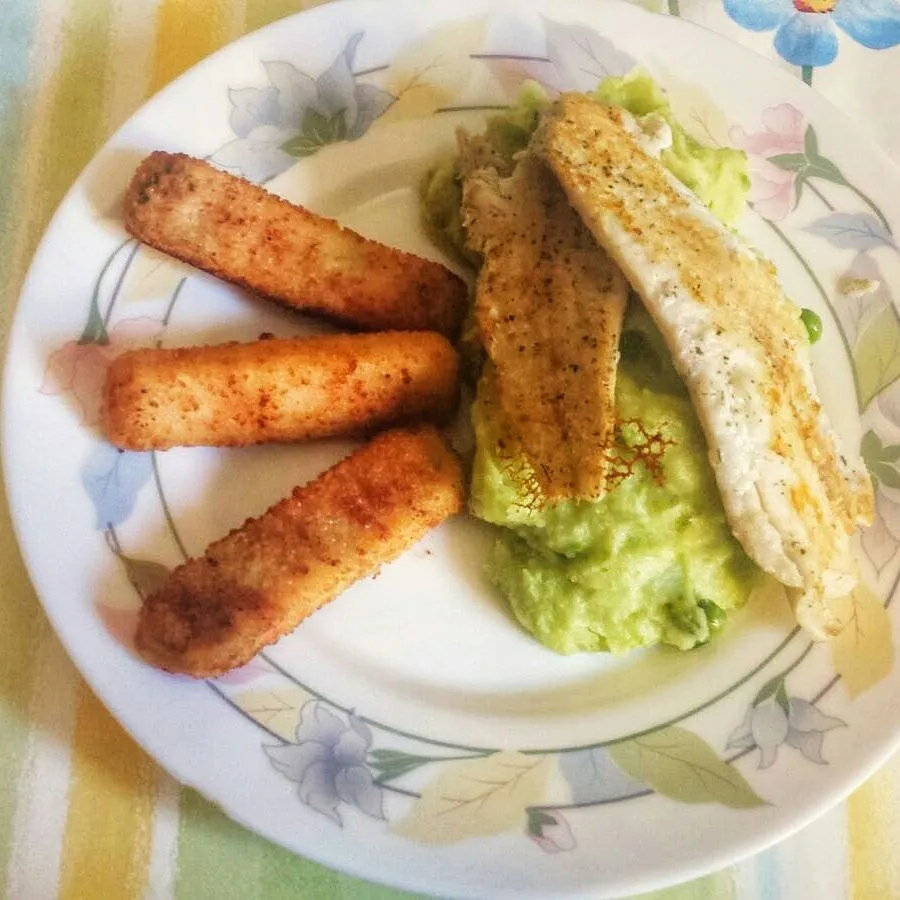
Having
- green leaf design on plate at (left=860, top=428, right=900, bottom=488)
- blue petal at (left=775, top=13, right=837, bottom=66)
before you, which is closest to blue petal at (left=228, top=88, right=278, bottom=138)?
blue petal at (left=775, top=13, right=837, bottom=66)

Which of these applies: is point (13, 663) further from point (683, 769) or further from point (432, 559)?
point (683, 769)

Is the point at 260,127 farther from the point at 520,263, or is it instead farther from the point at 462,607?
the point at 462,607

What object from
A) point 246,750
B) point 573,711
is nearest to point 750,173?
point 573,711

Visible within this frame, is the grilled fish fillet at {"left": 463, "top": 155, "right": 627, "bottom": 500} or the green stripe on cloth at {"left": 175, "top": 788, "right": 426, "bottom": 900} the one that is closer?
the green stripe on cloth at {"left": 175, "top": 788, "right": 426, "bottom": 900}

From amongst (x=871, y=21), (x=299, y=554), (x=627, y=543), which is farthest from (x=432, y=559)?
(x=871, y=21)

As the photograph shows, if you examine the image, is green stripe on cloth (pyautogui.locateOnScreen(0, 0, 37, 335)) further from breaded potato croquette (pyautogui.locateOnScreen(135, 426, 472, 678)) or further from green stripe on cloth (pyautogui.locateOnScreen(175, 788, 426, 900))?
green stripe on cloth (pyautogui.locateOnScreen(175, 788, 426, 900))

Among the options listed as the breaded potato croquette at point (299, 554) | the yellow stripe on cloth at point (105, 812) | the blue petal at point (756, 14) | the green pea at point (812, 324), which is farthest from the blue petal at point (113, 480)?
the blue petal at point (756, 14)
